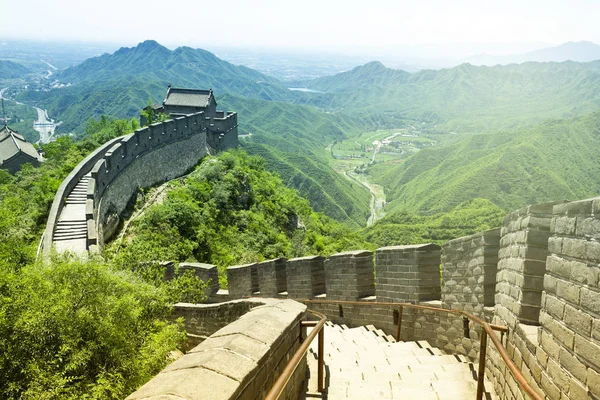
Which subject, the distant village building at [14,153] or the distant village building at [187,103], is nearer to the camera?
the distant village building at [187,103]

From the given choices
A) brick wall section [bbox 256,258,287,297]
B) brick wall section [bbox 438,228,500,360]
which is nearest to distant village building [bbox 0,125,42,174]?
brick wall section [bbox 256,258,287,297]

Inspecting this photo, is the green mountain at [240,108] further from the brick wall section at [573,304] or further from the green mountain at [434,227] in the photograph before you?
the brick wall section at [573,304]

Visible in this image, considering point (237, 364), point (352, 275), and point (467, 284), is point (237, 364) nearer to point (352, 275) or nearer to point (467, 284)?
point (467, 284)

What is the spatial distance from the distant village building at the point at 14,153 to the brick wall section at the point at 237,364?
4069 cm

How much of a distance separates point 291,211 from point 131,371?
20.9 metres

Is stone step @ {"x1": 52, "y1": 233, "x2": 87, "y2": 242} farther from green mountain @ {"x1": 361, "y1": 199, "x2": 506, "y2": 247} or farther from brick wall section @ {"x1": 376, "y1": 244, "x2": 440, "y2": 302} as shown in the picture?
green mountain @ {"x1": 361, "y1": 199, "x2": 506, "y2": 247}

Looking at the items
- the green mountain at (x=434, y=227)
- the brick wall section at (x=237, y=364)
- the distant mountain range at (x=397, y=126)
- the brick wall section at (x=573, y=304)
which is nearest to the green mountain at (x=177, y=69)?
the distant mountain range at (x=397, y=126)

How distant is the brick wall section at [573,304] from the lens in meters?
2.66

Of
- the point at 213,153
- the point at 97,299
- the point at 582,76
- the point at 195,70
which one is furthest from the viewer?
Result: the point at 582,76

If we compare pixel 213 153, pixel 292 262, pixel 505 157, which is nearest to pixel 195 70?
pixel 505 157

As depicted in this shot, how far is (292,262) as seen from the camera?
29.5 ft

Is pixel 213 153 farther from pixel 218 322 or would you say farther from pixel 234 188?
pixel 218 322

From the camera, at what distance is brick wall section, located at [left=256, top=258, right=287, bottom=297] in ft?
31.3

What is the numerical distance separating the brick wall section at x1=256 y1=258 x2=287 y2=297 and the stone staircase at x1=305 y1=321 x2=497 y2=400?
3060 mm
